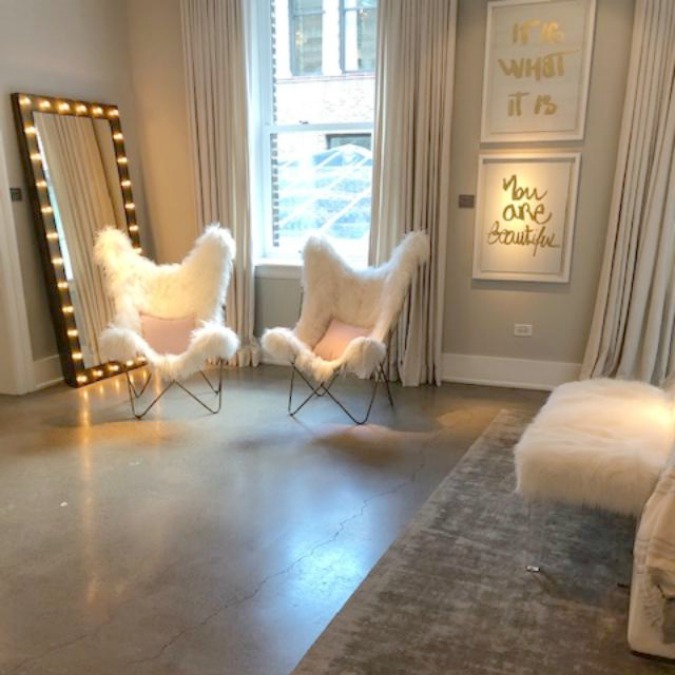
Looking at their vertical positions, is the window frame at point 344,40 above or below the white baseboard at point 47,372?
above

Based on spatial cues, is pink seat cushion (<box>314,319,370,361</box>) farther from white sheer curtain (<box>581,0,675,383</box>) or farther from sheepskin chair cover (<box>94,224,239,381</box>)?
white sheer curtain (<box>581,0,675,383</box>)

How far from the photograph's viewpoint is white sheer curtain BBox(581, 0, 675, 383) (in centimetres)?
356

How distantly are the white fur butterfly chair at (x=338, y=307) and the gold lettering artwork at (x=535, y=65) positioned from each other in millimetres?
1088

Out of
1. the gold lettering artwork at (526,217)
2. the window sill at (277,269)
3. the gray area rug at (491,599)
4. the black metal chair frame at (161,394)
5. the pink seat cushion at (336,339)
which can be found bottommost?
the black metal chair frame at (161,394)

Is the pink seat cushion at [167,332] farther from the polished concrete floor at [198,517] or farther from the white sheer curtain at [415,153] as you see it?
the white sheer curtain at [415,153]

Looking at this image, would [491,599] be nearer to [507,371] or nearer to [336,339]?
[336,339]

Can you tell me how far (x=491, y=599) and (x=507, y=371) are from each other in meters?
2.44

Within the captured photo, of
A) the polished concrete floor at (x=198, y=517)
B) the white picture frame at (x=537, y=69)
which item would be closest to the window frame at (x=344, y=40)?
the white picture frame at (x=537, y=69)

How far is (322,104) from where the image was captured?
455cm

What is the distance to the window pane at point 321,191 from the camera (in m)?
4.54

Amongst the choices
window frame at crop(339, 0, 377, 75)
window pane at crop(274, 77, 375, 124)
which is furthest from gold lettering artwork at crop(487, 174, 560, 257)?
window frame at crop(339, 0, 377, 75)

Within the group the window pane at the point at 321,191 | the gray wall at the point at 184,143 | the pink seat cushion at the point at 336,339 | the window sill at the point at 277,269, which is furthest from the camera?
the window sill at the point at 277,269

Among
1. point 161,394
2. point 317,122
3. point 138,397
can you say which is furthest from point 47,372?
point 317,122

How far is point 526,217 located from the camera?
13.3 feet
